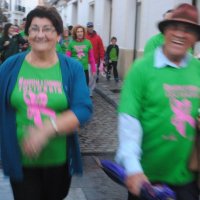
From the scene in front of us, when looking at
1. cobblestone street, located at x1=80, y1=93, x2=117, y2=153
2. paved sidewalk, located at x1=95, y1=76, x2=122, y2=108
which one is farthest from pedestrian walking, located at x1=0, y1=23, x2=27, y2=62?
paved sidewalk, located at x1=95, y1=76, x2=122, y2=108

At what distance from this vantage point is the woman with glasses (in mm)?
3113

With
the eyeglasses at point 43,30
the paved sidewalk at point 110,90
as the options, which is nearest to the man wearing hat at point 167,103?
the eyeglasses at point 43,30

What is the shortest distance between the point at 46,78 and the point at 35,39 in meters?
0.25

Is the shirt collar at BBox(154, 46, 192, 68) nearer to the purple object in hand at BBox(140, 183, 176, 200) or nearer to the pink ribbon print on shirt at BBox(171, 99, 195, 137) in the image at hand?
the pink ribbon print on shirt at BBox(171, 99, 195, 137)

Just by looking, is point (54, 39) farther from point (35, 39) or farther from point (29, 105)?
point (29, 105)

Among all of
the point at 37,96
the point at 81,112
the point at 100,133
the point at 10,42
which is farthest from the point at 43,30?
the point at 10,42

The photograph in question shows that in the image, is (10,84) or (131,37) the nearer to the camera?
(10,84)

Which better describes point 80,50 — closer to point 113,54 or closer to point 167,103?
point 113,54

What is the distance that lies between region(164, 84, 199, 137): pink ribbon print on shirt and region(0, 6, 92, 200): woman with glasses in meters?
0.64

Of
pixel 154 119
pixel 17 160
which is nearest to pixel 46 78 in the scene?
pixel 17 160

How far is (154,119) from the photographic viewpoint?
8.89ft

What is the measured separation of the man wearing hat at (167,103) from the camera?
2680mm

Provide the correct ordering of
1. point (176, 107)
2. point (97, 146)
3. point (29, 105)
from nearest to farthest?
1. point (176, 107)
2. point (29, 105)
3. point (97, 146)

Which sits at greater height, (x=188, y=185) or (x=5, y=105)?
(x=5, y=105)
